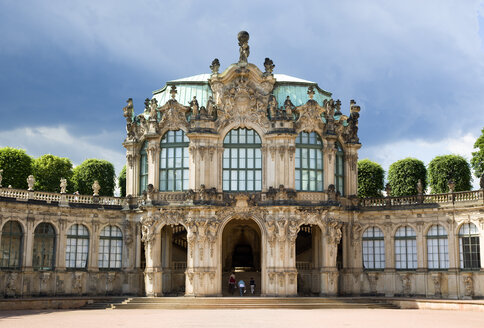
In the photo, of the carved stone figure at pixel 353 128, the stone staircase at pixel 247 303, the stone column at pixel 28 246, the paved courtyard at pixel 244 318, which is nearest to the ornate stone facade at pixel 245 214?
the stone column at pixel 28 246

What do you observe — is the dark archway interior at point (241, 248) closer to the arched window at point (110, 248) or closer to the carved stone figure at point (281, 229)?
the carved stone figure at point (281, 229)

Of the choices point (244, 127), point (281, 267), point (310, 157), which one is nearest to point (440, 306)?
point (281, 267)

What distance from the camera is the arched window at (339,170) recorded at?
4916 centimetres

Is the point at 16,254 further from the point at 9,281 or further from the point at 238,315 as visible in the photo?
the point at 238,315

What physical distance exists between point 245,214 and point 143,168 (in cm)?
856

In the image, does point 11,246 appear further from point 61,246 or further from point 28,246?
point 61,246

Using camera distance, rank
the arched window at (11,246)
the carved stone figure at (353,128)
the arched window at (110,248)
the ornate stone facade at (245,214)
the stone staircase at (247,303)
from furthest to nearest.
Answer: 1. the carved stone figure at (353,128)
2. the arched window at (110,248)
3. the ornate stone facade at (245,214)
4. the arched window at (11,246)
5. the stone staircase at (247,303)

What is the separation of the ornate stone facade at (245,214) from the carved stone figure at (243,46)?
4.1 inches

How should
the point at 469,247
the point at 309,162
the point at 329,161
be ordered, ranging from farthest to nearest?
the point at 329,161 < the point at 309,162 < the point at 469,247

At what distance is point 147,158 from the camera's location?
49156mm

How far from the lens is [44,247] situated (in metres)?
46.4

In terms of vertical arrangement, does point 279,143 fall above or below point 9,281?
above

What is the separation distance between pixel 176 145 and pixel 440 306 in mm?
20132

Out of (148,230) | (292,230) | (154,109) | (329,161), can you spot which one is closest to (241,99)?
(154,109)
